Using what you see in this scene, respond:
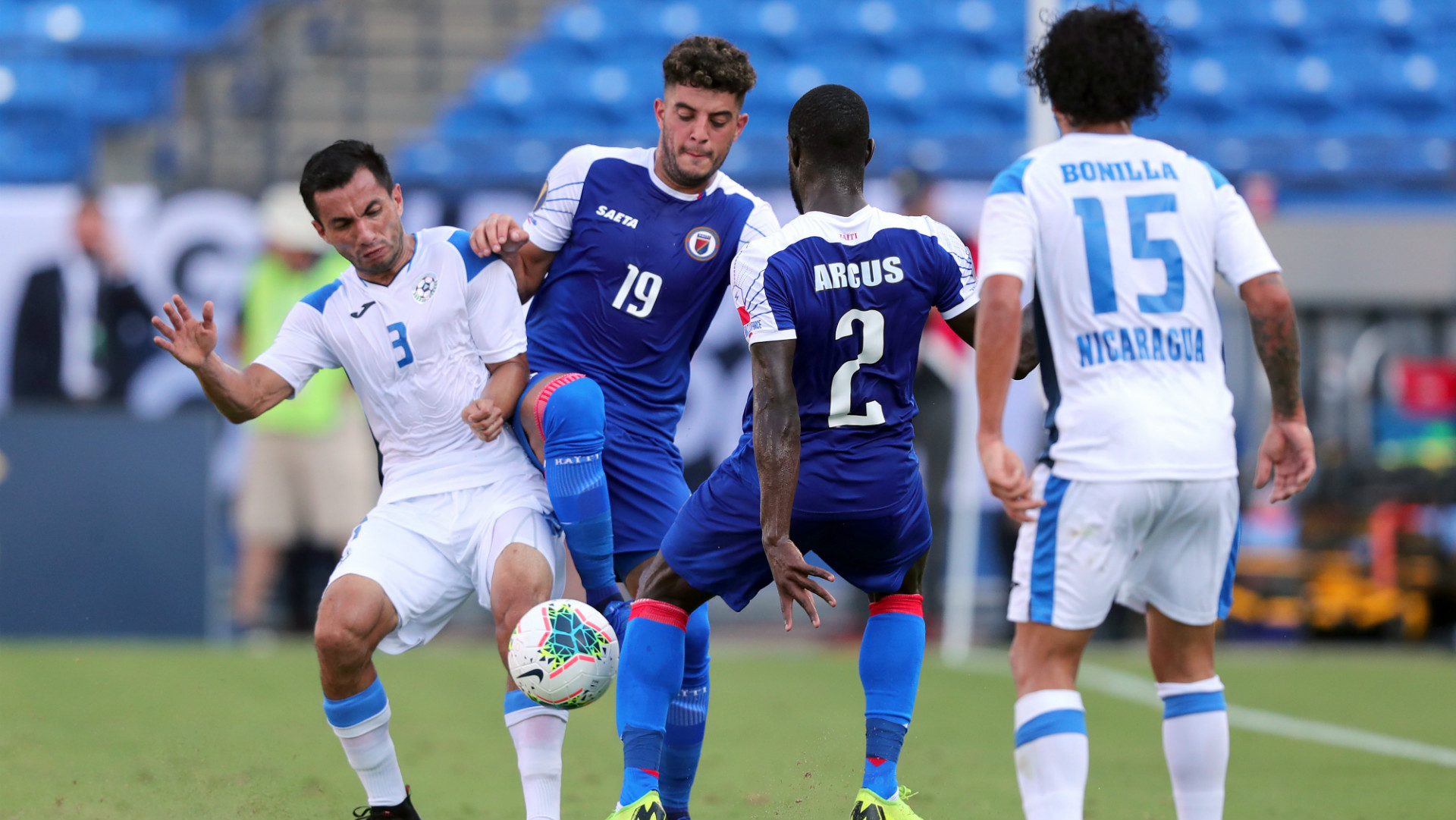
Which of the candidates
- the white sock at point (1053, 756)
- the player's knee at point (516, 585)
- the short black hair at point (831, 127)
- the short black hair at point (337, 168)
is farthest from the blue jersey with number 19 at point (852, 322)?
the short black hair at point (337, 168)

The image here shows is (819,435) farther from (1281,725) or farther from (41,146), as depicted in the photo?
(41,146)

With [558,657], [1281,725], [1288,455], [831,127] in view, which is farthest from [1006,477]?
[1281,725]

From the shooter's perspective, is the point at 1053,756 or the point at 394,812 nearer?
the point at 1053,756

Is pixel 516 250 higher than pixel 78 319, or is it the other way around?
pixel 516 250

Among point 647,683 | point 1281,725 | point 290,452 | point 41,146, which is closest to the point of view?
point 647,683

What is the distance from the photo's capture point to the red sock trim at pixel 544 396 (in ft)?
16.5

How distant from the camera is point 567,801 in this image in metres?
5.73

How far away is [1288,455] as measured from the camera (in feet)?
13.0

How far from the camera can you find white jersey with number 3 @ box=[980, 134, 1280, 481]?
12.5 ft

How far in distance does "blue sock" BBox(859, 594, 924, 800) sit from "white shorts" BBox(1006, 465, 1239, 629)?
1.03m

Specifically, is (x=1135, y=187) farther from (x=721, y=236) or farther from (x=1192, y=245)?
(x=721, y=236)

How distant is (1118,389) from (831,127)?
3.91ft

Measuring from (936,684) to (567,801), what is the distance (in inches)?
167

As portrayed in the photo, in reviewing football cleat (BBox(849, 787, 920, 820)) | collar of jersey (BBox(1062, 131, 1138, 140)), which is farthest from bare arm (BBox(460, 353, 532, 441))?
collar of jersey (BBox(1062, 131, 1138, 140))
